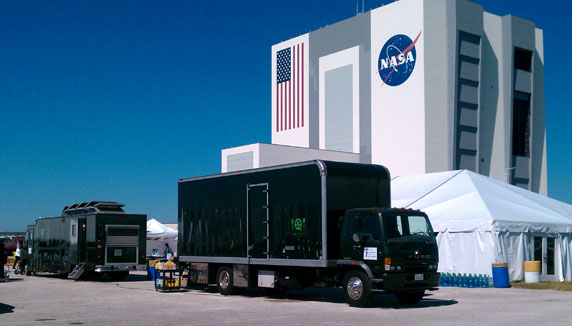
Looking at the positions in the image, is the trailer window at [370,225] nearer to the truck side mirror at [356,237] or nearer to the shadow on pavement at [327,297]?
the truck side mirror at [356,237]

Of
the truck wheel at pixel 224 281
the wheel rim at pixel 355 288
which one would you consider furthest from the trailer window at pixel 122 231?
the wheel rim at pixel 355 288

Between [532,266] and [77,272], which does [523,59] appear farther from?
[77,272]

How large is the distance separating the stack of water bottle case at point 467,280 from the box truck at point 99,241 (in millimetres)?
12402

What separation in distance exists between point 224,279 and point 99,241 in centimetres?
901

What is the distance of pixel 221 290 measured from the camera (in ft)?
65.2

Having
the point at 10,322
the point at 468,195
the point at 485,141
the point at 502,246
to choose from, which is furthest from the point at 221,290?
the point at 485,141

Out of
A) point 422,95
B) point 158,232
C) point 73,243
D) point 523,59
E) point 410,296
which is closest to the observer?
point 410,296

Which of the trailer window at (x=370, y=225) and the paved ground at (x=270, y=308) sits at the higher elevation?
the trailer window at (x=370, y=225)

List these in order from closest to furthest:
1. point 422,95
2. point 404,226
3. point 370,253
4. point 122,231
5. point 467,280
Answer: point 370,253 → point 404,226 → point 467,280 → point 122,231 → point 422,95

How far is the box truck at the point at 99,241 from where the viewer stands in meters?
26.9

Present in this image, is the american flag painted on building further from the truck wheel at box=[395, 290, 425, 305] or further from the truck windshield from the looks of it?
the truck windshield

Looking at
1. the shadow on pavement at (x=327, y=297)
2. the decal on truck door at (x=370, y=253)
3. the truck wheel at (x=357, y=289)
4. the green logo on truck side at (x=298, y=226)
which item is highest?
the green logo on truck side at (x=298, y=226)

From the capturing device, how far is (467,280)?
24.0 m

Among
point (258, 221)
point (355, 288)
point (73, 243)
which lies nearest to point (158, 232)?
point (73, 243)
